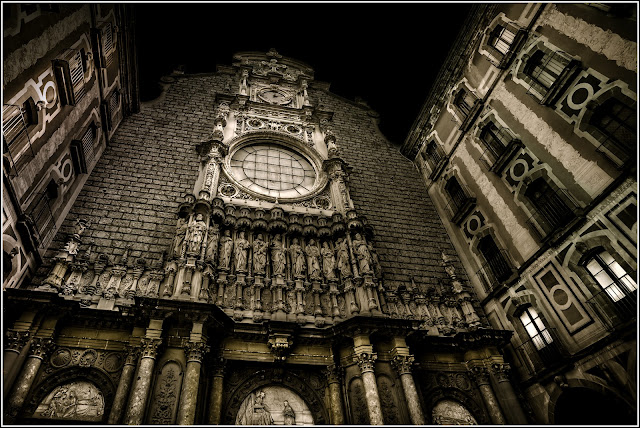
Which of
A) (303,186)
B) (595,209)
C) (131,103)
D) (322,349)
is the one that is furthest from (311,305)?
(131,103)

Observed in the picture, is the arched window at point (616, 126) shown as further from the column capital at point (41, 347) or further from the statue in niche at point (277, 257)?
the column capital at point (41, 347)

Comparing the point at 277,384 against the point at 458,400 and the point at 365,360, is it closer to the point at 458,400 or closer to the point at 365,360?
the point at 365,360

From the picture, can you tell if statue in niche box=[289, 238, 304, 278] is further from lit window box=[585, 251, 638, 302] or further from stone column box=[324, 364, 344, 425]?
lit window box=[585, 251, 638, 302]

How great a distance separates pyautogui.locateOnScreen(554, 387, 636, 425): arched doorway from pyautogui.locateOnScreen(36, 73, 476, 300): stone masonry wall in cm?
454

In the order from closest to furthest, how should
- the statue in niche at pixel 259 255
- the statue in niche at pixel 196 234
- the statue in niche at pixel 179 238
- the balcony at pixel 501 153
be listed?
the statue in niche at pixel 196 234 < the statue in niche at pixel 179 238 < the statue in niche at pixel 259 255 < the balcony at pixel 501 153

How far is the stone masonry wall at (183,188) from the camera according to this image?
1097 centimetres

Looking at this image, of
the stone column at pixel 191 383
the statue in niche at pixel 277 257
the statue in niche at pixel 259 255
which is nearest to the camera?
the stone column at pixel 191 383

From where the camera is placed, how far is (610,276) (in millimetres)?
8719

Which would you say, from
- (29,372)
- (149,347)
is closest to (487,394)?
(149,347)

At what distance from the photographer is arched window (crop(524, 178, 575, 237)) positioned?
Result: 33.6ft

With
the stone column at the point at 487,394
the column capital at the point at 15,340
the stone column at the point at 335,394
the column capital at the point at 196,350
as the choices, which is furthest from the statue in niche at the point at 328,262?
the column capital at the point at 15,340

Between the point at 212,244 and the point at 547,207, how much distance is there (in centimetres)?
977

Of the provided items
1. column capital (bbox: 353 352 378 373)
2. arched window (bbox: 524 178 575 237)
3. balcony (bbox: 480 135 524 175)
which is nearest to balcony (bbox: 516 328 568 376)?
arched window (bbox: 524 178 575 237)

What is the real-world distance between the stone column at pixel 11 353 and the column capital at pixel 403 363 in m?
7.86
